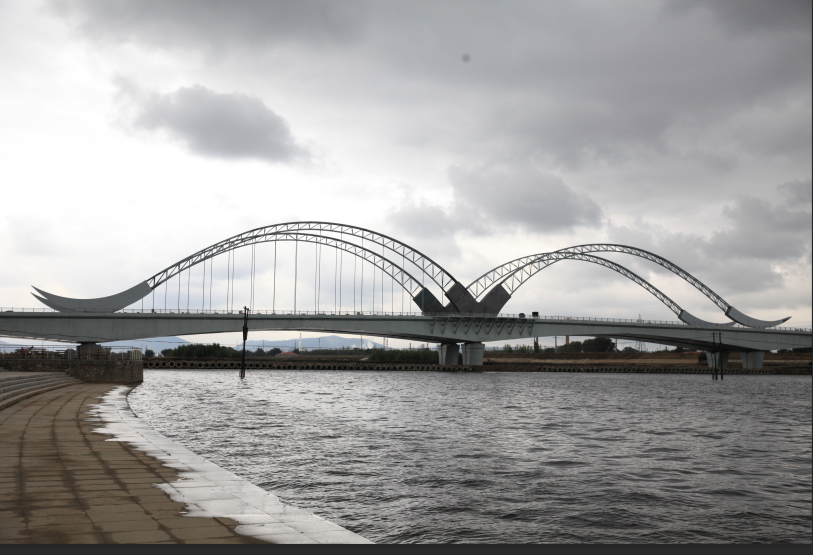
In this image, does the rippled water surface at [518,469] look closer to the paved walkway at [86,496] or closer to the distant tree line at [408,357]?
the paved walkway at [86,496]

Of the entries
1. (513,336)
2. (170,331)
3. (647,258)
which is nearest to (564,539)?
(170,331)

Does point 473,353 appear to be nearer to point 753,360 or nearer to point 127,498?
point 753,360

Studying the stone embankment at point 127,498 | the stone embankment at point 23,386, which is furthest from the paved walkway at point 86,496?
the stone embankment at point 23,386

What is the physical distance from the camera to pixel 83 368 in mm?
48938

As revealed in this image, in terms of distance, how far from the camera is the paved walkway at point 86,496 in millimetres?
8117

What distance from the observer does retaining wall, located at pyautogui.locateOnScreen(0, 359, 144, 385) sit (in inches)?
1843

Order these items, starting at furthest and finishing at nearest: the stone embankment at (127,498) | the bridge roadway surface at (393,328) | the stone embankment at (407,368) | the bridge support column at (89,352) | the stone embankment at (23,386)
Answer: the stone embankment at (407,368)
the bridge roadway surface at (393,328)
the bridge support column at (89,352)
the stone embankment at (23,386)
the stone embankment at (127,498)

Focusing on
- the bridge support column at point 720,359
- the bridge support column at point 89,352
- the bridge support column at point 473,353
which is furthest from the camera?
the bridge support column at point 720,359

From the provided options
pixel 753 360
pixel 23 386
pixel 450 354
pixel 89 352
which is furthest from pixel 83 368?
pixel 753 360

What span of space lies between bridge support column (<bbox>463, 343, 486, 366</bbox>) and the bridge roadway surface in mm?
2263

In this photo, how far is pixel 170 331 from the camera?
9500 cm

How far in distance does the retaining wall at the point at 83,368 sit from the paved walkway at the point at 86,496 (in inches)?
1346

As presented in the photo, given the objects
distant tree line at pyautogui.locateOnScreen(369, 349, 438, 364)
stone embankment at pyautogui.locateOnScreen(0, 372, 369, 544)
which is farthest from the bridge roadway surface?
stone embankment at pyautogui.locateOnScreen(0, 372, 369, 544)

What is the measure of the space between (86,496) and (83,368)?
43.8 meters
